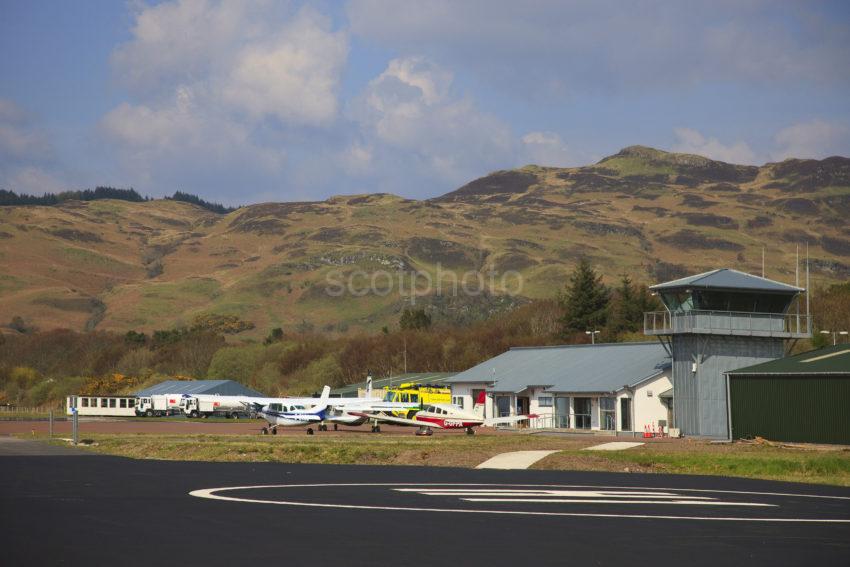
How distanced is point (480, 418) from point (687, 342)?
1509 centimetres

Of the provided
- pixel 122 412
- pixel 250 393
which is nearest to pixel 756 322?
pixel 250 393

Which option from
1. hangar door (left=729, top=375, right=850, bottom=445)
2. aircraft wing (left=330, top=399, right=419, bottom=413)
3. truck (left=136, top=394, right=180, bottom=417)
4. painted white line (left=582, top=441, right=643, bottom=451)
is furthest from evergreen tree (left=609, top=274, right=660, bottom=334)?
painted white line (left=582, top=441, right=643, bottom=451)

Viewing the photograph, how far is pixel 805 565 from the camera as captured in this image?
15727 mm

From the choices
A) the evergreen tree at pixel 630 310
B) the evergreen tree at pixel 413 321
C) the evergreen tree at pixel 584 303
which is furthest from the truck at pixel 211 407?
the evergreen tree at pixel 413 321

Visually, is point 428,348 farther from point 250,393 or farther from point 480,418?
point 480,418

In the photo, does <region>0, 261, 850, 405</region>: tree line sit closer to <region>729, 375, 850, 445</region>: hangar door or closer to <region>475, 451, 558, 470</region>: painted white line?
<region>729, 375, 850, 445</region>: hangar door

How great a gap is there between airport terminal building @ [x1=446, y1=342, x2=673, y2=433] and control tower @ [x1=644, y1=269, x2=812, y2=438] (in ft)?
16.3

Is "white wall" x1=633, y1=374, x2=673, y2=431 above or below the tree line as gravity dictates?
below

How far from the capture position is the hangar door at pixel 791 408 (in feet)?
156

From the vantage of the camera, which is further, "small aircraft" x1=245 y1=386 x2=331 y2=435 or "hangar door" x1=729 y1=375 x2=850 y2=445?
"small aircraft" x1=245 y1=386 x2=331 y2=435

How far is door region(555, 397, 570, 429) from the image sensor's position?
227ft

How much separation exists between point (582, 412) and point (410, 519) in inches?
1919

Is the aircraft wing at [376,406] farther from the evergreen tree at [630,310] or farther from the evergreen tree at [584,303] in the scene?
the evergreen tree at [584,303]

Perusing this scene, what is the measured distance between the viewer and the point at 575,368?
72.8m
